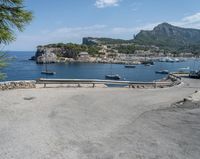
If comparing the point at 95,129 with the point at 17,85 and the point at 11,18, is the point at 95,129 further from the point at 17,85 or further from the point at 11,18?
the point at 17,85

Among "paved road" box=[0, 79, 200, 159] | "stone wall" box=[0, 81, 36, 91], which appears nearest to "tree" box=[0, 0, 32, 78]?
"paved road" box=[0, 79, 200, 159]

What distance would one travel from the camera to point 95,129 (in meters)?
11.1

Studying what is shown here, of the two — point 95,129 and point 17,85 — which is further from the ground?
point 17,85

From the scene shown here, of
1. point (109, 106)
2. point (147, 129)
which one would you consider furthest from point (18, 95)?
point (147, 129)

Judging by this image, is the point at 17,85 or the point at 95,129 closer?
the point at 95,129

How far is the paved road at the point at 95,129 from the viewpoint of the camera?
8.55 meters

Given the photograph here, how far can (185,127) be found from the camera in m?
11.3

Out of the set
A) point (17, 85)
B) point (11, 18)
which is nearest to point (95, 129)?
point (11, 18)

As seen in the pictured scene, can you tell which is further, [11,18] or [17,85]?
[17,85]

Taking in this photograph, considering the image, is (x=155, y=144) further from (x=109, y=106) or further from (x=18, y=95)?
(x=18, y=95)

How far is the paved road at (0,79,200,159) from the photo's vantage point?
8.55 metres

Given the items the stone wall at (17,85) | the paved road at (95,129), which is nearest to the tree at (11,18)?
the paved road at (95,129)

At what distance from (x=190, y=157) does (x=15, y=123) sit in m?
6.90

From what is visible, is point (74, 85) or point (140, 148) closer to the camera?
point (140, 148)
